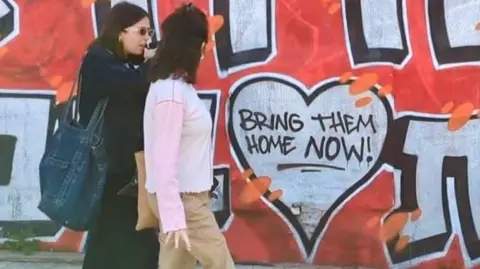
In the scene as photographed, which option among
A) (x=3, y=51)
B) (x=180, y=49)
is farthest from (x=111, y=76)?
(x=3, y=51)

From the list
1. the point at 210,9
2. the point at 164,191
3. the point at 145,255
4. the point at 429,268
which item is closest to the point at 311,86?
the point at 210,9

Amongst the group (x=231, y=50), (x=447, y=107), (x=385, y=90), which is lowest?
(x=447, y=107)

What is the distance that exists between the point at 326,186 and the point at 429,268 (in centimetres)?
88

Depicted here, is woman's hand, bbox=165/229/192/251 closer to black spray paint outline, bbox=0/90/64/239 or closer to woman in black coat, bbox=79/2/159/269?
woman in black coat, bbox=79/2/159/269

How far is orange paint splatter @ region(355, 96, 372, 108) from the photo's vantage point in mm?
5410

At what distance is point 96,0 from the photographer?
5703mm

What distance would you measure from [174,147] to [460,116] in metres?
2.56

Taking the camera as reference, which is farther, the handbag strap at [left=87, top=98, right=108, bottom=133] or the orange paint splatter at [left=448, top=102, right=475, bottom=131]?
the orange paint splatter at [left=448, top=102, right=475, bottom=131]

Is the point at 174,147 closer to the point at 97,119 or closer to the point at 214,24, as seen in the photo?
the point at 97,119

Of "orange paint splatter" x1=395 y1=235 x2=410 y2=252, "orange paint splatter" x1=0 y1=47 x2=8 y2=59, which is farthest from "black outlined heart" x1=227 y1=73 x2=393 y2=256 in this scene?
"orange paint splatter" x1=0 y1=47 x2=8 y2=59

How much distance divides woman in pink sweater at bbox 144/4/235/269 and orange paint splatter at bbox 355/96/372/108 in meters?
2.01

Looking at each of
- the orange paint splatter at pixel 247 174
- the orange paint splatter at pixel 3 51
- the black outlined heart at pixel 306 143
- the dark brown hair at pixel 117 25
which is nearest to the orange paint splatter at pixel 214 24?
the black outlined heart at pixel 306 143

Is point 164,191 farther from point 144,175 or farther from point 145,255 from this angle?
point 145,255

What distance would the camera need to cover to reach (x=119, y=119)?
397cm
